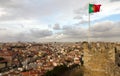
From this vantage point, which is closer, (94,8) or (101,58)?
(101,58)

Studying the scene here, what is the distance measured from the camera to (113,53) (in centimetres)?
1330

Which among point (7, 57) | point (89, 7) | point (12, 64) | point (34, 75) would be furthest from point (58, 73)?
point (7, 57)

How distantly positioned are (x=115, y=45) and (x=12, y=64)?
102 metres

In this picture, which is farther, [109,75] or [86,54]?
[86,54]

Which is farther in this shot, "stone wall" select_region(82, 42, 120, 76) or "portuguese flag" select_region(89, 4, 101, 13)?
"portuguese flag" select_region(89, 4, 101, 13)

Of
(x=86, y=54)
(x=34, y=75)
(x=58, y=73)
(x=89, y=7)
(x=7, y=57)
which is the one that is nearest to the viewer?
(x=86, y=54)

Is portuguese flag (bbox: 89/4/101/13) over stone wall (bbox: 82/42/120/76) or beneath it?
over

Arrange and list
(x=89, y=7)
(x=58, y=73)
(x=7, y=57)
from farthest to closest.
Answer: (x=7, y=57)
(x=58, y=73)
(x=89, y=7)

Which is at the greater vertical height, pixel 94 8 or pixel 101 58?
pixel 94 8

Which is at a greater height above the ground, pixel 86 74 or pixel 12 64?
pixel 86 74

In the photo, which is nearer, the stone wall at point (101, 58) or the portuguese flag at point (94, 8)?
the stone wall at point (101, 58)

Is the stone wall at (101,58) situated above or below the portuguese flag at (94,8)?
below

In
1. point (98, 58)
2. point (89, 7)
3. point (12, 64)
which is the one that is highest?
point (89, 7)

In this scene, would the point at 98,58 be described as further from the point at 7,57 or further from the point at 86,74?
the point at 7,57
